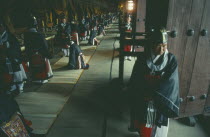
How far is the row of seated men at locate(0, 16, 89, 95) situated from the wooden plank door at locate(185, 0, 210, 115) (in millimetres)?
4540

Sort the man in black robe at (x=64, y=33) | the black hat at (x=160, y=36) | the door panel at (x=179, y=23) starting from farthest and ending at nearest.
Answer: the man in black robe at (x=64, y=33), the door panel at (x=179, y=23), the black hat at (x=160, y=36)

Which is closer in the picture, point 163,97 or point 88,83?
point 163,97

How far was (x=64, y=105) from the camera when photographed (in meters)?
4.88

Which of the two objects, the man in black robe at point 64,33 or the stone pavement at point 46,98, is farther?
the man in black robe at point 64,33

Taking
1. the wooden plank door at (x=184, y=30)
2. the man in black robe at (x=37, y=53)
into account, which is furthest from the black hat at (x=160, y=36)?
the man in black robe at (x=37, y=53)

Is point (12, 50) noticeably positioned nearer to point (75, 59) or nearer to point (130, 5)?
point (75, 59)

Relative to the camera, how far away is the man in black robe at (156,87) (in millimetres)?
2498

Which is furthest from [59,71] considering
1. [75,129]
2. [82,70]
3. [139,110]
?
[139,110]

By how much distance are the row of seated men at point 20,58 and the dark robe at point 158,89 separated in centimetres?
351

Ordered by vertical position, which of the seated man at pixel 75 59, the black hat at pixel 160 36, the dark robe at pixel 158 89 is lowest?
the seated man at pixel 75 59

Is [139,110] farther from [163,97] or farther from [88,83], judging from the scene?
[88,83]

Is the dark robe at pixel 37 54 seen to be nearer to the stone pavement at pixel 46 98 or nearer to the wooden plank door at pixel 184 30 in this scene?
the stone pavement at pixel 46 98

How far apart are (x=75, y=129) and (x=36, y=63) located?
3450 millimetres

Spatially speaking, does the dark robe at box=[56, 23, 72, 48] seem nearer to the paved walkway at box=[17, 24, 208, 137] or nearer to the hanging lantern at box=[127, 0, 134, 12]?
the paved walkway at box=[17, 24, 208, 137]
